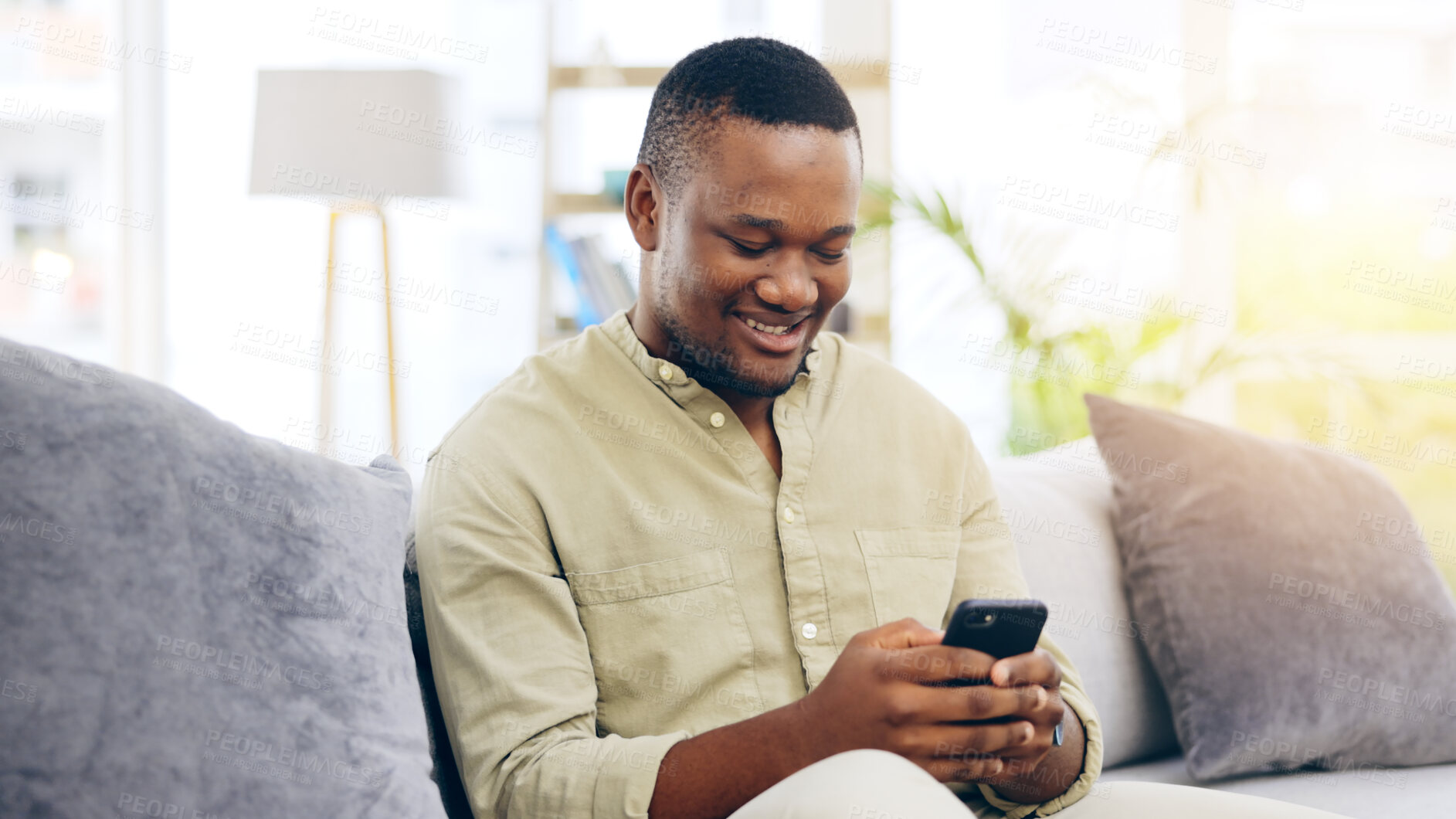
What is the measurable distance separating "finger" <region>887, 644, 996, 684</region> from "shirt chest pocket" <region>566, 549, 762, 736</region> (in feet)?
0.65

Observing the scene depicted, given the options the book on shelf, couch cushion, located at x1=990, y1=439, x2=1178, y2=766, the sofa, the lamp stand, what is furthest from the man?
the lamp stand

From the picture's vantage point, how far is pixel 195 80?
3.01 m

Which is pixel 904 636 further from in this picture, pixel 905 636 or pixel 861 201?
pixel 861 201

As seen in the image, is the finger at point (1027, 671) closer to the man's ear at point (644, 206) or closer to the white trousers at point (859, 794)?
the white trousers at point (859, 794)

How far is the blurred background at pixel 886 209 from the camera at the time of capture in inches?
102

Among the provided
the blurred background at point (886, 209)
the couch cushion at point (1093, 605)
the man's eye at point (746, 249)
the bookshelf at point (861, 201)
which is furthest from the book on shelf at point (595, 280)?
the man's eye at point (746, 249)

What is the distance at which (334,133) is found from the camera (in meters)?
2.27

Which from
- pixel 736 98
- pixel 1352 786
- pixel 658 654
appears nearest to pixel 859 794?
pixel 658 654

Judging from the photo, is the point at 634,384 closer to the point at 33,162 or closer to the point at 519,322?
the point at 519,322

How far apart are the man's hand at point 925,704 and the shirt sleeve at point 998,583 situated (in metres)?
0.17

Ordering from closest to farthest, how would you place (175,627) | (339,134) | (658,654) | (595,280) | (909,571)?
(175,627) < (658,654) < (909,571) < (339,134) < (595,280)

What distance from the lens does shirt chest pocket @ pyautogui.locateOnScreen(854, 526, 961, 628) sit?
115 centimetres

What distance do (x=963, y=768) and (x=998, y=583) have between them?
30 centimetres

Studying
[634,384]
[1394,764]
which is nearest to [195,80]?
[634,384]
